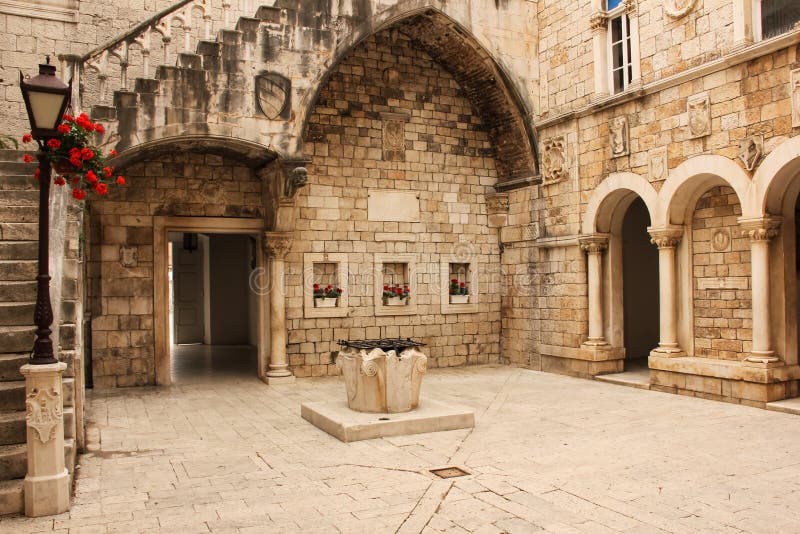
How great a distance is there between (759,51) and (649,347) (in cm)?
633

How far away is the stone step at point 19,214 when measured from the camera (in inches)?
265

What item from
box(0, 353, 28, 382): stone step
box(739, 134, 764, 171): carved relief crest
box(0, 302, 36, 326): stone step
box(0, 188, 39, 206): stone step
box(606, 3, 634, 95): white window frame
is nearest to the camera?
box(0, 353, 28, 382): stone step

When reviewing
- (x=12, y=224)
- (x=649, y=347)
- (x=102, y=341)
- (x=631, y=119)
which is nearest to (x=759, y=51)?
(x=631, y=119)

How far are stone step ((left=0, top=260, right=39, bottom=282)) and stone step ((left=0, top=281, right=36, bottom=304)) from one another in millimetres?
186

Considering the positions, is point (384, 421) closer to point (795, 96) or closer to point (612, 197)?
point (612, 197)

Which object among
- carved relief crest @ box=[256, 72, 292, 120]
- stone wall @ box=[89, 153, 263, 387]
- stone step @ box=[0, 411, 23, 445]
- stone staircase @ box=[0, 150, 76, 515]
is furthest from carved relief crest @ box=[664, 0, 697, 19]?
stone step @ box=[0, 411, 23, 445]

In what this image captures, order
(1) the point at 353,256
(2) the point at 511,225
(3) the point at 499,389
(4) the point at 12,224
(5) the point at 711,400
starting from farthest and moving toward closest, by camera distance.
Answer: (2) the point at 511,225, (1) the point at 353,256, (3) the point at 499,389, (5) the point at 711,400, (4) the point at 12,224

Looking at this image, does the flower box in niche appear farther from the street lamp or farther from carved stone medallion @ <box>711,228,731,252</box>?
the street lamp

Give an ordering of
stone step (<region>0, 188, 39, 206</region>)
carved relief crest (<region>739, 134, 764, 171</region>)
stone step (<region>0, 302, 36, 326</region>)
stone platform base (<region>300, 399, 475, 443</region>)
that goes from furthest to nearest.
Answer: carved relief crest (<region>739, 134, 764, 171</region>) < stone step (<region>0, 188, 39, 206</region>) < stone platform base (<region>300, 399, 475, 443</region>) < stone step (<region>0, 302, 36, 326</region>)

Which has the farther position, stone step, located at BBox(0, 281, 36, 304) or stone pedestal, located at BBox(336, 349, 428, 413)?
stone pedestal, located at BBox(336, 349, 428, 413)

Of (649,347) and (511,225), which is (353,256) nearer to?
(511,225)

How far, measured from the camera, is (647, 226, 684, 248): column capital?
9.05 meters

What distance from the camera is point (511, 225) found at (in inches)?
476

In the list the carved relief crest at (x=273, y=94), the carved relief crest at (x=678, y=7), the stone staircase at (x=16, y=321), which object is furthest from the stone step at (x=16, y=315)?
the carved relief crest at (x=678, y=7)
